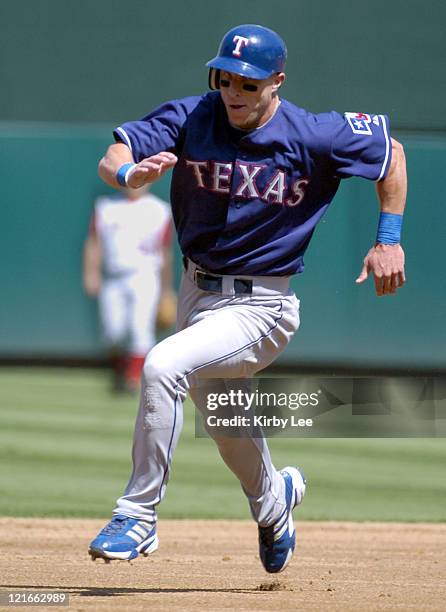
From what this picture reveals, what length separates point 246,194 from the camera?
3.39 metres

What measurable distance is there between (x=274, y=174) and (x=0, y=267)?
4.23 m

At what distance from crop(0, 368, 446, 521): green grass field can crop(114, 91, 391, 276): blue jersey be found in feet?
7.51

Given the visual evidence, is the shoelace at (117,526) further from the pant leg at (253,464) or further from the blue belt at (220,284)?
the blue belt at (220,284)

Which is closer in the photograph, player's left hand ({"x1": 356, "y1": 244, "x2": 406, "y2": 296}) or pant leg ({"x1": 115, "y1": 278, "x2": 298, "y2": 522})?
pant leg ({"x1": 115, "y1": 278, "x2": 298, "y2": 522})

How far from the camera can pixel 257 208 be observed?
3.39m

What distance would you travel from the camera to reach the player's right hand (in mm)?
3053

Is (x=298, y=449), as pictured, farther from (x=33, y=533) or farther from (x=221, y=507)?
(x=33, y=533)

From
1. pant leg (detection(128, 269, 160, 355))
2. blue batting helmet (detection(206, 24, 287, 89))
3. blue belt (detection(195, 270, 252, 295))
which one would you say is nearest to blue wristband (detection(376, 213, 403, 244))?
blue belt (detection(195, 270, 252, 295))

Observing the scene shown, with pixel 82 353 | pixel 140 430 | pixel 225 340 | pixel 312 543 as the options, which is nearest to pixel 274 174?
pixel 225 340

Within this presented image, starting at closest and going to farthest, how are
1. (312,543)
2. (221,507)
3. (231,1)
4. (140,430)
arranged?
(140,430), (312,543), (221,507), (231,1)

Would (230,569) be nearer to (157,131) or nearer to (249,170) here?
(249,170)

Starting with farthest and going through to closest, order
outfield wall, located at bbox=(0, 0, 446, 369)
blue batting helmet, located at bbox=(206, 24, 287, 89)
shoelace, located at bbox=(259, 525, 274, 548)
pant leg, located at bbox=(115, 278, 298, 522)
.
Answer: outfield wall, located at bbox=(0, 0, 446, 369) < shoelace, located at bbox=(259, 525, 274, 548) < blue batting helmet, located at bbox=(206, 24, 287, 89) < pant leg, located at bbox=(115, 278, 298, 522)

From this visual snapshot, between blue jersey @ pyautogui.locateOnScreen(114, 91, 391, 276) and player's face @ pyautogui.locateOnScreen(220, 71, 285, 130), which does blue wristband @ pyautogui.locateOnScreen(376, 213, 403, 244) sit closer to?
blue jersey @ pyautogui.locateOnScreen(114, 91, 391, 276)

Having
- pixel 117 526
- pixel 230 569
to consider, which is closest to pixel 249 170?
pixel 117 526
